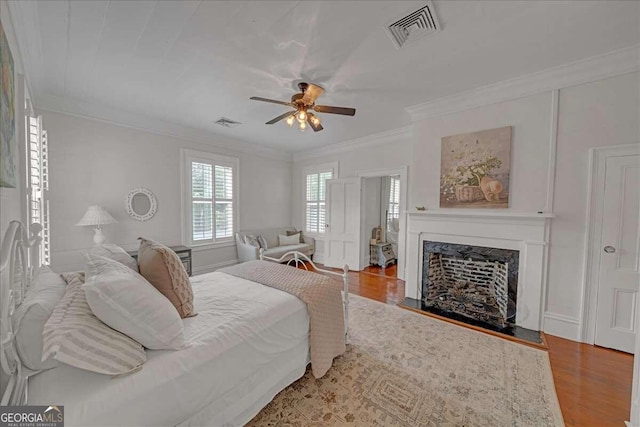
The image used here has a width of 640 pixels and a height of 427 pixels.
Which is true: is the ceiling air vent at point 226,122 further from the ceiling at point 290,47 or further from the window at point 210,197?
the window at point 210,197

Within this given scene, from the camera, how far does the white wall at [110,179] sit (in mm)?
3164

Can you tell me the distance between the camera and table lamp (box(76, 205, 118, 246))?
10.3 ft

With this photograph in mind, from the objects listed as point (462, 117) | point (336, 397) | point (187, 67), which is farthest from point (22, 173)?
point (462, 117)

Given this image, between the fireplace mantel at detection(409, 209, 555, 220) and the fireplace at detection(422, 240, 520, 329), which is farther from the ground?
the fireplace mantel at detection(409, 209, 555, 220)

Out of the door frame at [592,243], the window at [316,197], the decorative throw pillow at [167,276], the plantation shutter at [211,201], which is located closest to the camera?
the decorative throw pillow at [167,276]

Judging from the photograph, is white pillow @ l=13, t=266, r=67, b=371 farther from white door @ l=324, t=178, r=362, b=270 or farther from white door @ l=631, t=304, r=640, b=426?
white door @ l=324, t=178, r=362, b=270

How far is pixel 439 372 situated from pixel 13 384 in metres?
2.56

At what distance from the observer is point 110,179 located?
139 inches

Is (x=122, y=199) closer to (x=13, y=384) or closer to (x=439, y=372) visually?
(x=13, y=384)

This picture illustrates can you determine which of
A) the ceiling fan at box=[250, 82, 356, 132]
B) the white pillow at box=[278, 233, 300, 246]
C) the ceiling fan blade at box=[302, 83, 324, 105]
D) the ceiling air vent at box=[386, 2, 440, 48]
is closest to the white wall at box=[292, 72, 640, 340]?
the ceiling air vent at box=[386, 2, 440, 48]

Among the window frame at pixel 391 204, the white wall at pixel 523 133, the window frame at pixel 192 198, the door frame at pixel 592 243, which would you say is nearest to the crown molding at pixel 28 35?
the window frame at pixel 192 198

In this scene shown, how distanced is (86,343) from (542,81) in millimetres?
4192

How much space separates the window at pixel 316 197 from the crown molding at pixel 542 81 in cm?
270

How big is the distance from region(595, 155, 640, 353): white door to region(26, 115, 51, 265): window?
5.30 meters
